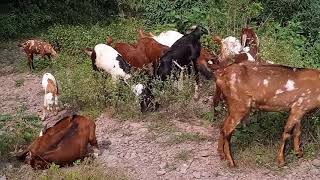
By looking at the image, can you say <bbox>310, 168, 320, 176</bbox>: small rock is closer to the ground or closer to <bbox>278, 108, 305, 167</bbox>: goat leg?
the ground

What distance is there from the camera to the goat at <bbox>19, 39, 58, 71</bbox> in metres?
10.3

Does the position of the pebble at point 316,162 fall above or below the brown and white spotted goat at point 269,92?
below

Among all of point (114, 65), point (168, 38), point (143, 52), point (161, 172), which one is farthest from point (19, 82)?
point (161, 172)

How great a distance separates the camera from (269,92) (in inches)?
261

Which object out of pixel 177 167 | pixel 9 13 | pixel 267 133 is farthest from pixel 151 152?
pixel 9 13

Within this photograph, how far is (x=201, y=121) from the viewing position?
8.00 metres

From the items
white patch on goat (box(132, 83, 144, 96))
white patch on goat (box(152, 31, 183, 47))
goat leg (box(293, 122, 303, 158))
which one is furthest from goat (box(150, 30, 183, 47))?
goat leg (box(293, 122, 303, 158))

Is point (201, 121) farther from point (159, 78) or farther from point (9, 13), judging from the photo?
point (9, 13)

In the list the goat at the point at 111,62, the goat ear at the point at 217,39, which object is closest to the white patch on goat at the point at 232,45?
the goat ear at the point at 217,39

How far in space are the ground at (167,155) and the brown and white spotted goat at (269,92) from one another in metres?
0.24

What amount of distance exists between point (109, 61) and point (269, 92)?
3.05 metres

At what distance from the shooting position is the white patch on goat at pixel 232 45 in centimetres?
944

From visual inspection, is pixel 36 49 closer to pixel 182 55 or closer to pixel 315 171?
pixel 182 55

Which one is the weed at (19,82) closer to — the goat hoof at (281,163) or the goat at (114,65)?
the goat at (114,65)
